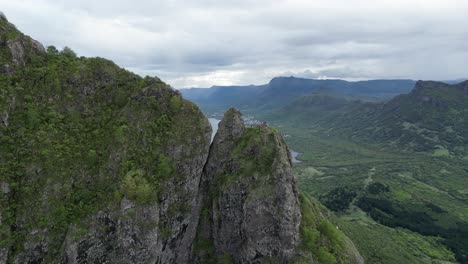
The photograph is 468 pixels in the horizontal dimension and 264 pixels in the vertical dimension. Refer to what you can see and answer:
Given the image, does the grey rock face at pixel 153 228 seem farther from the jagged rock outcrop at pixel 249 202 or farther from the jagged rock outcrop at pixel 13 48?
the jagged rock outcrop at pixel 13 48

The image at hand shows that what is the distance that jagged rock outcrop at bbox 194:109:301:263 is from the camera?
65.8 m

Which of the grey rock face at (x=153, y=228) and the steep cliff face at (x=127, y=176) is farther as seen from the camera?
the grey rock face at (x=153, y=228)

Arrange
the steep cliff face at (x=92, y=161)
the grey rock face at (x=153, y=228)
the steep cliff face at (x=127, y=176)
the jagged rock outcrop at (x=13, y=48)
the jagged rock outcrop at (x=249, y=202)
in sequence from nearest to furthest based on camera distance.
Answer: the steep cliff face at (x=92, y=161), the steep cliff face at (x=127, y=176), the grey rock face at (x=153, y=228), the jagged rock outcrop at (x=249, y=202), the jagged rock outcrop at (x=13, y=48)

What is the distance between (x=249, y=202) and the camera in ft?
217

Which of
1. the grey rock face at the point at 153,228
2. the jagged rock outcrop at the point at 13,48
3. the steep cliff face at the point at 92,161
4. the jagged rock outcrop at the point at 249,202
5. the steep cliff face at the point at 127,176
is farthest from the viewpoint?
the jagged rock outcrop at the point at 13,48

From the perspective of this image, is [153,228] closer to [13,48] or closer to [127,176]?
[127,176]

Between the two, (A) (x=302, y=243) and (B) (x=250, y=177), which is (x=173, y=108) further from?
(A) (x=302, y=243)

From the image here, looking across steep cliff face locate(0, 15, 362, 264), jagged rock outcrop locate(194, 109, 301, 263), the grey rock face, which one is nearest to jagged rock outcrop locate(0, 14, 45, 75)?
steep cliff face locate(0, 15, 362, 264)

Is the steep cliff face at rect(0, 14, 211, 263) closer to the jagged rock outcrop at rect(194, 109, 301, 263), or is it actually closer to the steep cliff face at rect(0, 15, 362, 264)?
the steep cliff face at rect(0, 15, 362, 264)

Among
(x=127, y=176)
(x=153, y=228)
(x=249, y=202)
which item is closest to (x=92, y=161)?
(x=127, y=176)

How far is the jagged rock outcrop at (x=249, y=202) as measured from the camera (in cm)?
6582

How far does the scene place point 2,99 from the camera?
204ft

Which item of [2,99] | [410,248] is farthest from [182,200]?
[410,248]

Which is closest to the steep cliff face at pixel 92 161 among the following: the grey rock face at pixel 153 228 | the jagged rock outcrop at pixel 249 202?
the grey rock face at pixel 153 228
